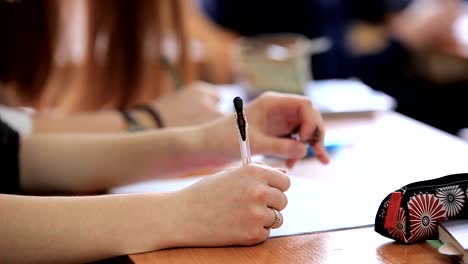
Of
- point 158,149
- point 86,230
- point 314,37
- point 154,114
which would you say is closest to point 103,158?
point 158,149

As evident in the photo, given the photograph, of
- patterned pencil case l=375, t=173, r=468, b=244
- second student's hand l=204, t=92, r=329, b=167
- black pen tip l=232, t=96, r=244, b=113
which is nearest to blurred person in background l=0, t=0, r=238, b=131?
second student's hand l=204, t=92, r=329, b=167

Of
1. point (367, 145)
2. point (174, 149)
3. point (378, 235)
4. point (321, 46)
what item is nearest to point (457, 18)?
point (321, 46)

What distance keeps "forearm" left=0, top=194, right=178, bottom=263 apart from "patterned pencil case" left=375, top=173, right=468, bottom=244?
8.2 inches

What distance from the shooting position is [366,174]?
0.96 meters

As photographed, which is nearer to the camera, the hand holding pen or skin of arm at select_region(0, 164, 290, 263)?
skin of arm at select_region(0, 164, 290, 263)

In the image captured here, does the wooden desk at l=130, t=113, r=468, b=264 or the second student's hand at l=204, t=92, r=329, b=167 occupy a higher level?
the second student's hand at l=204, t=92, r=329, b=167

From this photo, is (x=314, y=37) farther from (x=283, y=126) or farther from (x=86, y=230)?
(x=86, y=230)

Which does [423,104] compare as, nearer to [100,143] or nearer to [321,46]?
[321,46]

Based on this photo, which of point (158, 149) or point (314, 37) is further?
point (314, 37)

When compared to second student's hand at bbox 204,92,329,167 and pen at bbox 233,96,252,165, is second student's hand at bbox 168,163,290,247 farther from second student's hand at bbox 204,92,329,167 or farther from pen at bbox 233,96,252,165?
second student's hand at bbox 204,92,329,167

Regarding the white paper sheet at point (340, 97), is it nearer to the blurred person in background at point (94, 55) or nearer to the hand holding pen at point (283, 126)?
the blurred person in background at point (94, 55)

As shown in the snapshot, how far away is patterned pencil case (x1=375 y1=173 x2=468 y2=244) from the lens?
0.73 metres

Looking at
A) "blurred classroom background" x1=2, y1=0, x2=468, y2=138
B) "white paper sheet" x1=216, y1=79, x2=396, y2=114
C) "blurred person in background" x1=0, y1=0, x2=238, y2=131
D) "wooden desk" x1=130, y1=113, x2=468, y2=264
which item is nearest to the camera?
"wooden desk" x1=130, y1=113, x2=468, y2=264

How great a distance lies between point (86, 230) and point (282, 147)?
0.97 ft
